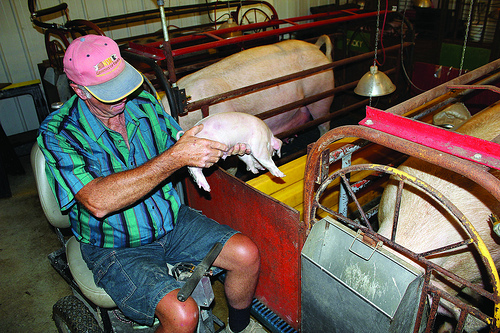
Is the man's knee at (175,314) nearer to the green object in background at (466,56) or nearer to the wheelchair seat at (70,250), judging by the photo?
the wheelchair seat at (70,250)

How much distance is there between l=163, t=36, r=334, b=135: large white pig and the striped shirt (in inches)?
53.3

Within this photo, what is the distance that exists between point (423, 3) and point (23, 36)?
19.1 feet

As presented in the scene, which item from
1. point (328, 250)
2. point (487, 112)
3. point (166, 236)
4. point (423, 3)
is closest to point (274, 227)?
point (328, 250)

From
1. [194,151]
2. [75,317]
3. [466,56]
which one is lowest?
[75,317]

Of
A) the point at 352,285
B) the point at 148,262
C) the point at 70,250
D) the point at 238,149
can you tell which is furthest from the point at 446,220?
the point at 70,250

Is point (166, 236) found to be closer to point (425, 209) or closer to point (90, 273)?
point (90, 273)

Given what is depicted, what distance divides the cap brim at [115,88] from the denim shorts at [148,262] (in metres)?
0.82

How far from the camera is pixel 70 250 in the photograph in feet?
6.77

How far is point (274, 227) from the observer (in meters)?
1.86

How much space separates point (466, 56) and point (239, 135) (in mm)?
5848

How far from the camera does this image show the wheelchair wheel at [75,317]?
2.01 metres

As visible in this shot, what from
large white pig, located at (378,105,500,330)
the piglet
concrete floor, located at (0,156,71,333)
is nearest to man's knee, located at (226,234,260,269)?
the piglet

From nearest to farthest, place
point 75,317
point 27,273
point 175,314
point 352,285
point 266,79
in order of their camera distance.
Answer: point 352,285
point 175,314
point 75,317
point 27,273
point 266,79

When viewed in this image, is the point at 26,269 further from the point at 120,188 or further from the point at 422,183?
the point at 422,183
